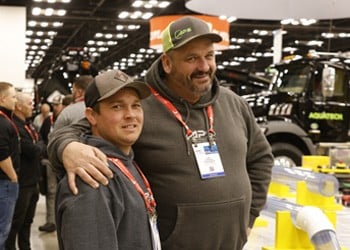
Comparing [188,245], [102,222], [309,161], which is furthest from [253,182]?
[309,161]

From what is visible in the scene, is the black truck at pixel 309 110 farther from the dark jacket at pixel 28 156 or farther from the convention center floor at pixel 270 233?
the convention center floor at pixel 270 233

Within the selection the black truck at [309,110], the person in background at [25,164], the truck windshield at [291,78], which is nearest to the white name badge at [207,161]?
the person in background at [25,164]

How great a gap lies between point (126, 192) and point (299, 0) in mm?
4301

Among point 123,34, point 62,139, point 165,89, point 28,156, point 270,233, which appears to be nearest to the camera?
point 62,139

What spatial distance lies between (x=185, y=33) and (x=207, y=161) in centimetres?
50

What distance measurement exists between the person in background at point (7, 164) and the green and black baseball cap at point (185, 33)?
111 inches

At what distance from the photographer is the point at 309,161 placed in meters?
5.45

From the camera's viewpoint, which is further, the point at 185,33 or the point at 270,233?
the point at 270,233

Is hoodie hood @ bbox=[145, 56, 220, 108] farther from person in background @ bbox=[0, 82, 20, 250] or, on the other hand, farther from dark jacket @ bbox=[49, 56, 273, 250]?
person in background @ bbox=[0, 82, 20, 250]

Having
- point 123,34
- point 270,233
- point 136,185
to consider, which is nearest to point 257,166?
point 270,233

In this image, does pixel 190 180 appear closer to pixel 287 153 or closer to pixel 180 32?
pixel 180 32

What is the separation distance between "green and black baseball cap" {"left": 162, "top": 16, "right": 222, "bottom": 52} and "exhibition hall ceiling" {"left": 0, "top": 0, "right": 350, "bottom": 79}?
926cm

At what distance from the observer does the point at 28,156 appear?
575cm

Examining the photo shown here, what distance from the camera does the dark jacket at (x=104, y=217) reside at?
1762 mm
